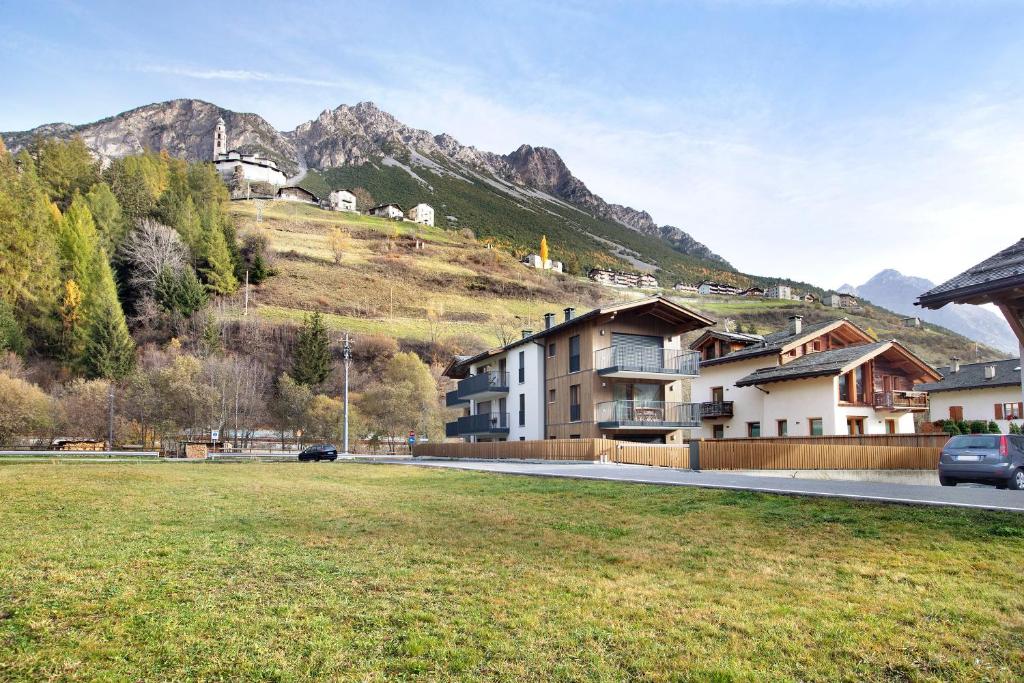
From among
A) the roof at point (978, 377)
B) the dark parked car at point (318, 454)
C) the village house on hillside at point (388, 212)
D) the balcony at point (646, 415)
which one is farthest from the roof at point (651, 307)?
the village house on hillside at point (388, 212)

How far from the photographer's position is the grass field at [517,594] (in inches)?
207

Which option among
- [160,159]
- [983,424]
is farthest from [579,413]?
[160,159]

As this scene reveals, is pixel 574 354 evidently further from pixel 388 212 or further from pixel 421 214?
pixel 421 214

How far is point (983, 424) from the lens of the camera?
35688 mm

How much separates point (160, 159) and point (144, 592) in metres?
159

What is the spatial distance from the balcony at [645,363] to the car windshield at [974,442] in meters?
19.4

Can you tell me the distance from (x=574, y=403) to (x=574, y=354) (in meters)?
2.98

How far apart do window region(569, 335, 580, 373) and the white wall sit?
27338 mm

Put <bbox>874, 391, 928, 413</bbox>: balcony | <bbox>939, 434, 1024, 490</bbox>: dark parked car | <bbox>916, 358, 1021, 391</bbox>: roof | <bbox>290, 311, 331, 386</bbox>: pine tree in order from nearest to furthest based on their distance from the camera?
1. <bbox>939, 434, 1024, 490</bbox>: dark parked car
2. <bbox>874, 391, 928, 413</bbox>: balcony
3. <bbox>916, 358, 1021, 391</bbox>: roof
4. <bbox>290, 311, 331, 386</bbox>: pine tree

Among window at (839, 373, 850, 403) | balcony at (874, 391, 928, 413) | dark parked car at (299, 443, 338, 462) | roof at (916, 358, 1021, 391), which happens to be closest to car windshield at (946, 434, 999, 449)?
window at (839, 373, 850, 403)

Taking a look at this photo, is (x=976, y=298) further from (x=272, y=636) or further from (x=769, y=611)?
(x=272, y=636)

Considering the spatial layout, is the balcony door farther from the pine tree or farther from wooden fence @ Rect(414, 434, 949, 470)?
the pine tree

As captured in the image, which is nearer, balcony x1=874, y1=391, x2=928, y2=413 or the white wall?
balcony x1=874, y1=391, x2=928, y2=413

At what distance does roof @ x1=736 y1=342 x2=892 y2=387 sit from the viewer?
3806cm
